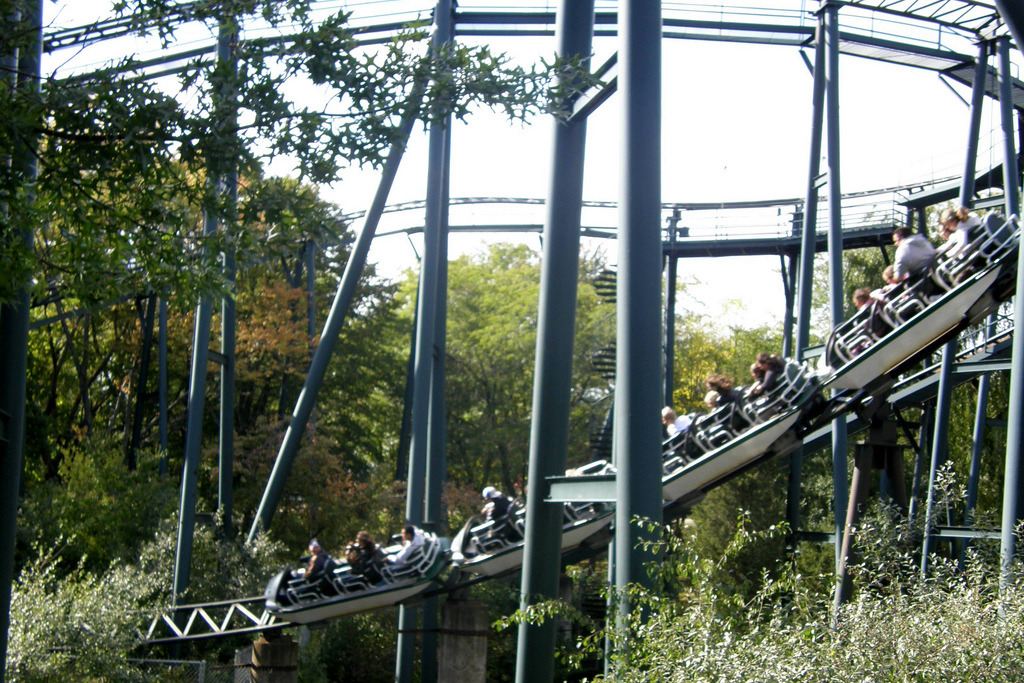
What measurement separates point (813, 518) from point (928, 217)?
435 inches

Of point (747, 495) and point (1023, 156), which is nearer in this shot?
point (747, 495)

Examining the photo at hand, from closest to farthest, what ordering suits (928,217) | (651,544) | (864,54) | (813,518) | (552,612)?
(651,544), (552,612), (864,54), (813,518), (928,217)

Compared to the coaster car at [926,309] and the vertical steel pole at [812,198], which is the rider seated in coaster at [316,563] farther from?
the vertical steel pole at [812,198]

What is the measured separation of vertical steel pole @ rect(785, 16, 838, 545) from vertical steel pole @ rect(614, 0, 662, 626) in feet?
28.2

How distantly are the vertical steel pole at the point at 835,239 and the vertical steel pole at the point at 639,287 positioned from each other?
294 inches

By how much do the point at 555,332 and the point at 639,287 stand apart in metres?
1.38

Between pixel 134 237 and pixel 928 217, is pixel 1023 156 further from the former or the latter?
pixel 134 237

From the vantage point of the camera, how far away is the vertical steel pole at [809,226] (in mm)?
14289

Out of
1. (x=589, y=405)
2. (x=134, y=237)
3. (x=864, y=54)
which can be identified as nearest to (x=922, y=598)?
(x=134, y=237)

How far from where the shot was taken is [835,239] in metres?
13.4

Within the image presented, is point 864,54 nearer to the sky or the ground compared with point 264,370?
nearer to the sky

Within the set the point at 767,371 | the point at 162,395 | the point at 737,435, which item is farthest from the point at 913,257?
the point at 162,395

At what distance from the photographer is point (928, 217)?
94.8 feet

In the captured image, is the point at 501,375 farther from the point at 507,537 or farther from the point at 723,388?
the point at 723,388
